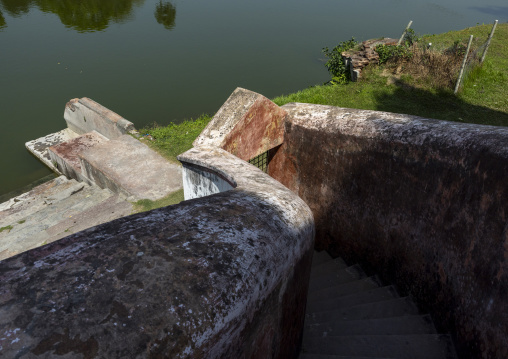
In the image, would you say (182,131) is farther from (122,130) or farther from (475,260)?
(475,260)

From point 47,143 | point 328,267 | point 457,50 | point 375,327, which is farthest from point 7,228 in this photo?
point 457,50

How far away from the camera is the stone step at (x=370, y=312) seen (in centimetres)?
312

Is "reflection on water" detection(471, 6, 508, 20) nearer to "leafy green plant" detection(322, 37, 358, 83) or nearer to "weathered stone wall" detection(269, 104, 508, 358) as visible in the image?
"leafy green plant" detection(322, 37, 358, 83)

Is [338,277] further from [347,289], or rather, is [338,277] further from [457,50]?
[457,50]

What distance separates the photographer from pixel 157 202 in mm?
5777

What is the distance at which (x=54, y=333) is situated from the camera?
122cm

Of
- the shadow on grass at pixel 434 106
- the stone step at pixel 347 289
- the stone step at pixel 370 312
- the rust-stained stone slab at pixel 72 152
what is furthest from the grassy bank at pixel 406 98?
the stone step at pixel 370 312

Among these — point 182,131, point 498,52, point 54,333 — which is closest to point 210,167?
point 54,333

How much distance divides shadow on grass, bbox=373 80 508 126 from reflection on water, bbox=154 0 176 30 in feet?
38.5

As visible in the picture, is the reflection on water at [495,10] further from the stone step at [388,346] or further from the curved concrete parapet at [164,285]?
the curved concrete parapet at [164,285]

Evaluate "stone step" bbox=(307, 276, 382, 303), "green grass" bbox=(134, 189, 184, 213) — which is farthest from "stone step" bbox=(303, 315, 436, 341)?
"green grass" bbox=(134, 189, 184, 213)

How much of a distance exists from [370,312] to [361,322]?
0.17m

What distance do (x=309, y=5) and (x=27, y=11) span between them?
1296 cm

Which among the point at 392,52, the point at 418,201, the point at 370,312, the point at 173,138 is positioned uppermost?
the point at 392,52
